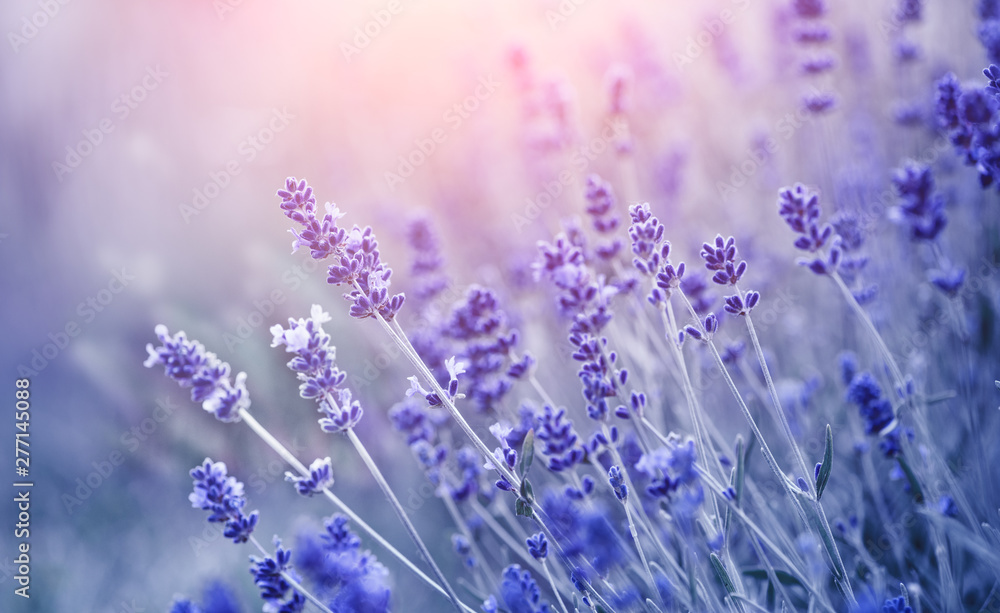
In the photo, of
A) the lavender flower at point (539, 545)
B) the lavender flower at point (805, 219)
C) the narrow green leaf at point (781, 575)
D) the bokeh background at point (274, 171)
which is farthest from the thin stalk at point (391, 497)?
the bokeh background at point (274, 171)

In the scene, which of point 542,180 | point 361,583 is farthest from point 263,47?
point 361,583

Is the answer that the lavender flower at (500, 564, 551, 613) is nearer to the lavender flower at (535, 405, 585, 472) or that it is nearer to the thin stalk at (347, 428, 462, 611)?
the thin stalk at (347, 428, 462, 611)

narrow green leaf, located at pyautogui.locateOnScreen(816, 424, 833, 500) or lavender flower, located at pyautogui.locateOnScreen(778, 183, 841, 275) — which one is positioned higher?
lavender flower, located at pyautogui.locateOnScreen(778, 183, 841, 275)

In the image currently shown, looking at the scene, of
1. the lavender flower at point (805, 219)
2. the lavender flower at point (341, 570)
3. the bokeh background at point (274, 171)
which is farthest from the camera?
the bokeh background at point (274, 171)

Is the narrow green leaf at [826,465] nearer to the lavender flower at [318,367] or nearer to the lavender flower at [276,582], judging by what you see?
the lavender flower at [318,367]

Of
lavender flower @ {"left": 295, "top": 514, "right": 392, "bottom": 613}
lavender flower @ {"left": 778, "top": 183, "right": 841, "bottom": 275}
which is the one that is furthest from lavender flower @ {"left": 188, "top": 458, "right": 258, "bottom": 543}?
lavender flower @ {"left": 778, "top": 183, "right": 841, "bottom": 275}

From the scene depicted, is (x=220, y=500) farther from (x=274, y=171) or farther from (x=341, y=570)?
(x=274, y=171)

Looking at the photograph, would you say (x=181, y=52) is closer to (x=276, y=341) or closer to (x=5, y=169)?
(x=5, y=169)
